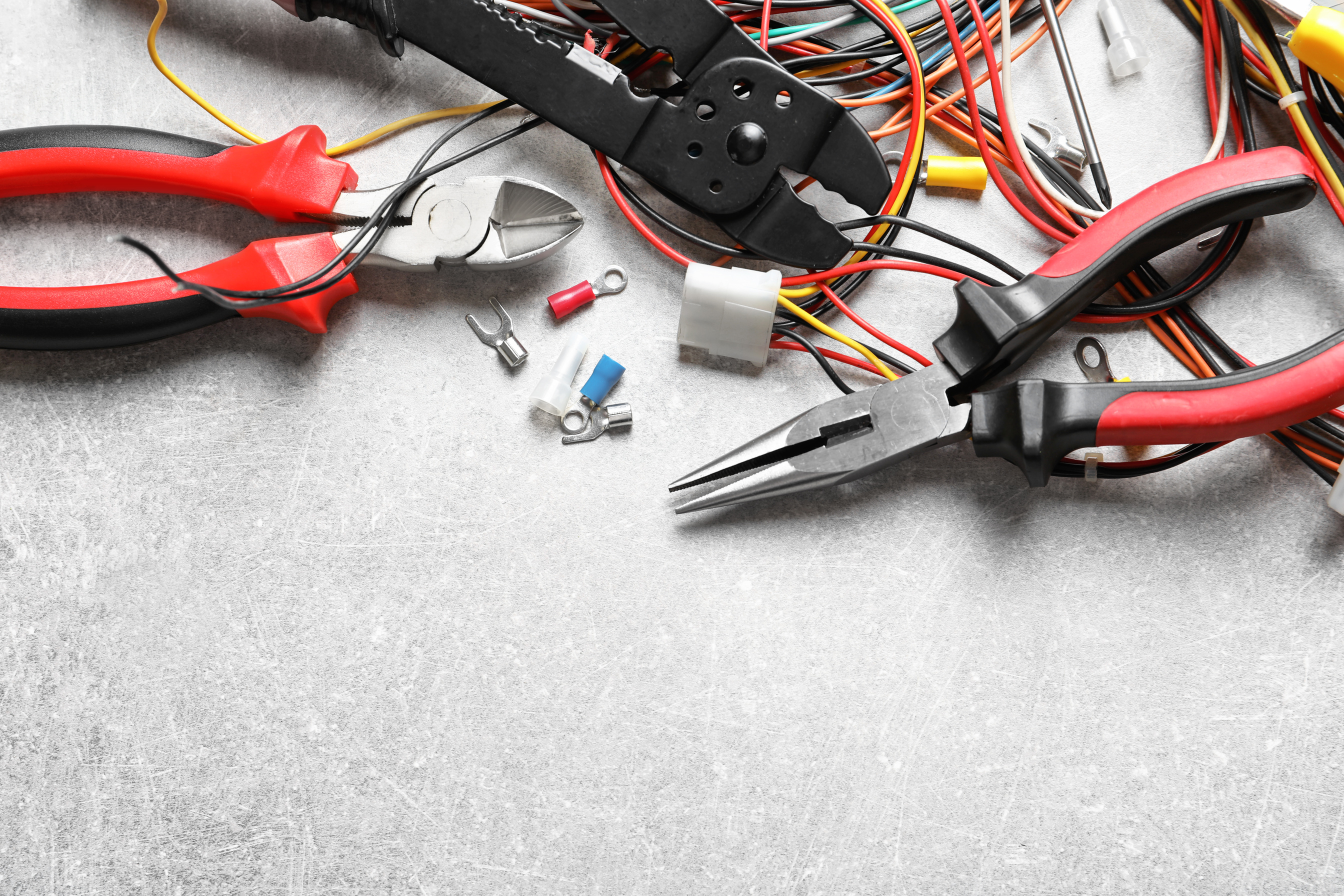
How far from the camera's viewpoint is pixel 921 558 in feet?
3.42

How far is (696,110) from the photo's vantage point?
100 cm

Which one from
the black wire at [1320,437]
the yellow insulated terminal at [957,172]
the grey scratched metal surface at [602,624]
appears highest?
the yellow insulated terminal at [957,172]

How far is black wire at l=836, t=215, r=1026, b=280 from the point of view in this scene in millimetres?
1016

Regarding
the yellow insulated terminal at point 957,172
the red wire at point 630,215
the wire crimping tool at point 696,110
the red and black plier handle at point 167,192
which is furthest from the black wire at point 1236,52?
the red and black plier handle at point 167,192

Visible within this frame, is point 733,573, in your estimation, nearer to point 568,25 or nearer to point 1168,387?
point 1168,387

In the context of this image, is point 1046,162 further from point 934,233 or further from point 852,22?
point 852,22

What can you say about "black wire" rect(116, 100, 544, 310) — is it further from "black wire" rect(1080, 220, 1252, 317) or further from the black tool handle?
"black wire" rect(1080, 220, 1252, 317)

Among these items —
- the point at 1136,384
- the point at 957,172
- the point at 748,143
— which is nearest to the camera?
the point at 1136,384

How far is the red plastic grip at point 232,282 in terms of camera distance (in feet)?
3.16

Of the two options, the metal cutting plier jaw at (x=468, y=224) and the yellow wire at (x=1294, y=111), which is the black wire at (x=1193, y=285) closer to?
the yellow wire at (x=1294, y=111)

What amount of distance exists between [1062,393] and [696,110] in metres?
0.55

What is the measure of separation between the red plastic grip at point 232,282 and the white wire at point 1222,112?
3.72ft

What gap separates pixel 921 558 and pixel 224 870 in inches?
37.5

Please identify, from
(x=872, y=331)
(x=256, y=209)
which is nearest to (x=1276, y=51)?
(x=872, y=331)
